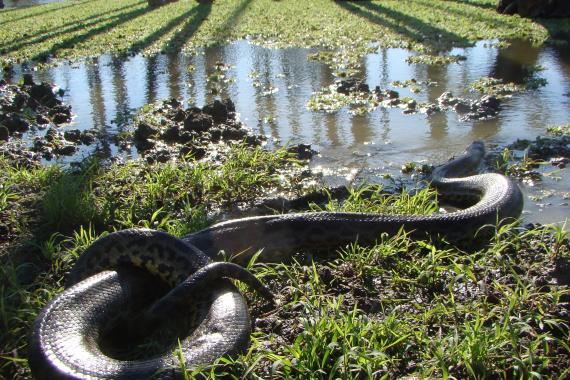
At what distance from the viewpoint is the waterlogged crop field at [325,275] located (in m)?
3.22

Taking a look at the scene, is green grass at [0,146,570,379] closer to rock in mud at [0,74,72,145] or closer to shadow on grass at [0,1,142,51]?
rock in mud at [0,74,72,145]

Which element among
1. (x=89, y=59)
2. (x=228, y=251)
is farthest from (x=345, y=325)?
(x=89, y=59)

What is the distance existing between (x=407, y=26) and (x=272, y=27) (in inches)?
143

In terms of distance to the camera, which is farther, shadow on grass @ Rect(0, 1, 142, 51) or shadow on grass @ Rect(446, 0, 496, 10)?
shadow on grass @ Rect(446, 0, 496, 10)

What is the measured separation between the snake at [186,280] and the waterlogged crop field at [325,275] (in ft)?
0.41

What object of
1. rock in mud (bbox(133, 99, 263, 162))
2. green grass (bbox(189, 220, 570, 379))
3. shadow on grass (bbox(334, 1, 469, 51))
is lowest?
green grass (bbox(189, 220, 570, 379))

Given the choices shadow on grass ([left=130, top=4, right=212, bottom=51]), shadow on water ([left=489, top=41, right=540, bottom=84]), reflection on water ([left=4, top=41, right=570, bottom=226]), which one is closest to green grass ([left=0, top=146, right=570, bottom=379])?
reflection on water ([left=4, top=41, right=570, bottom=226])

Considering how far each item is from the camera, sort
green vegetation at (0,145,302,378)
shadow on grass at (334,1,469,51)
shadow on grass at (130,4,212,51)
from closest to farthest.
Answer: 1. green vegetation at (0,145,302,378)
2. shadow on grass at (334,1,469,51)
3. shadow on grass at (130,4,212,51)

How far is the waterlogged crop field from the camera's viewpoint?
3225 mm

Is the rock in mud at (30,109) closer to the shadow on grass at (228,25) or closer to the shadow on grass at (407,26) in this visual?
the shadow on grass at (228,25)

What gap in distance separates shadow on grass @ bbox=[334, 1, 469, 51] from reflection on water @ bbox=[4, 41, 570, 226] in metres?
0.73

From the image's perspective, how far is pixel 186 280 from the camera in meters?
3.74

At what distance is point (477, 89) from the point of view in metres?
9.11

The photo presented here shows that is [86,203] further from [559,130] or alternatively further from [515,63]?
[515,63]
